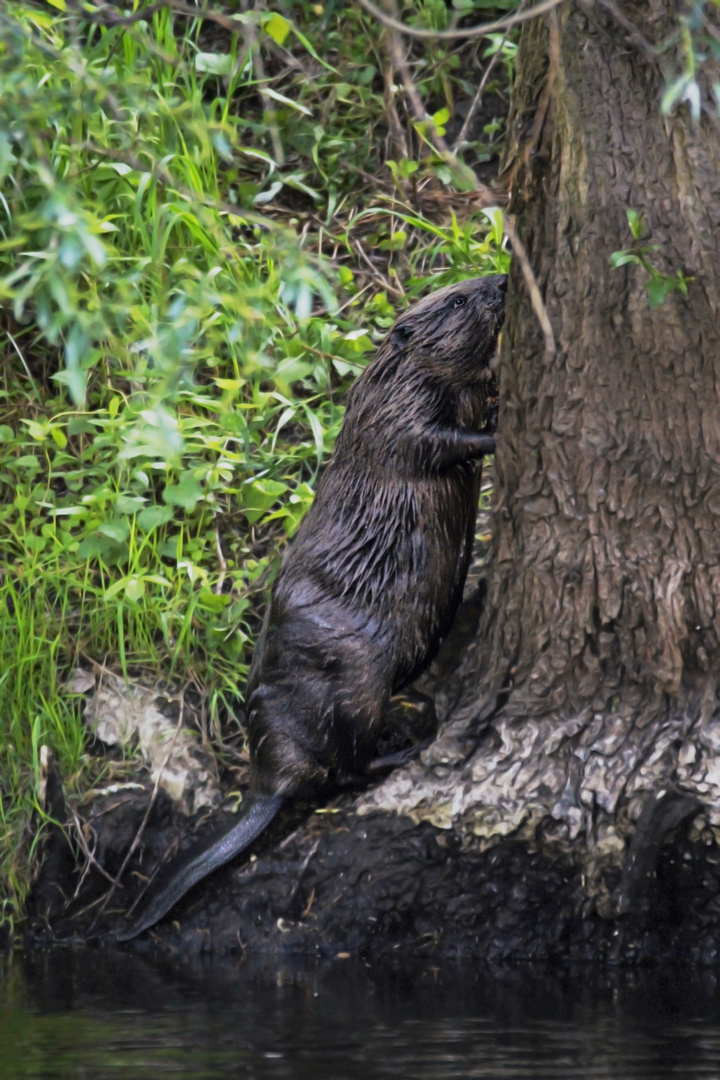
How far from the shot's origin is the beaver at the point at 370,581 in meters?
3.15

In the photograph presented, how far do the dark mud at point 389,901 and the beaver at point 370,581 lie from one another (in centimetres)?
12

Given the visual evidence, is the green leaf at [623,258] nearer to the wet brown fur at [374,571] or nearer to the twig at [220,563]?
the wet brown fur at [374,571]

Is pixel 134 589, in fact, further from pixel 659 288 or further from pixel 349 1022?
pixel 659 288

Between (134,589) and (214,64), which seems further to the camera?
(214,64)

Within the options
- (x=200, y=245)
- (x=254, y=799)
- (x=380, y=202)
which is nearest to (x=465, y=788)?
(x=254, y=799)

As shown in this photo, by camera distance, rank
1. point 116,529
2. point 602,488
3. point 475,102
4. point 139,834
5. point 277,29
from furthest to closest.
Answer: point 475,102, point 277,29, point 116,529, point 139,834, point 602,488

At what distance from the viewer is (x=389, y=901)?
310cm

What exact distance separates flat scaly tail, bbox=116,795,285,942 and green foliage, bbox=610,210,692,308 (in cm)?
146

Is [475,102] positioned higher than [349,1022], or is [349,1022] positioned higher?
[475,102]

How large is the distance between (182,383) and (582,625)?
3.54ft

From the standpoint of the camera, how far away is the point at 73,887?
3396mm

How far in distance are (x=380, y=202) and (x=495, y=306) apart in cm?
159

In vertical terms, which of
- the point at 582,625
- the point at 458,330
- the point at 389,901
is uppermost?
the point at 458,330

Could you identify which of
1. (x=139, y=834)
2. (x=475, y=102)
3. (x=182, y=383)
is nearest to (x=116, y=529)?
(x=182, y=383)
